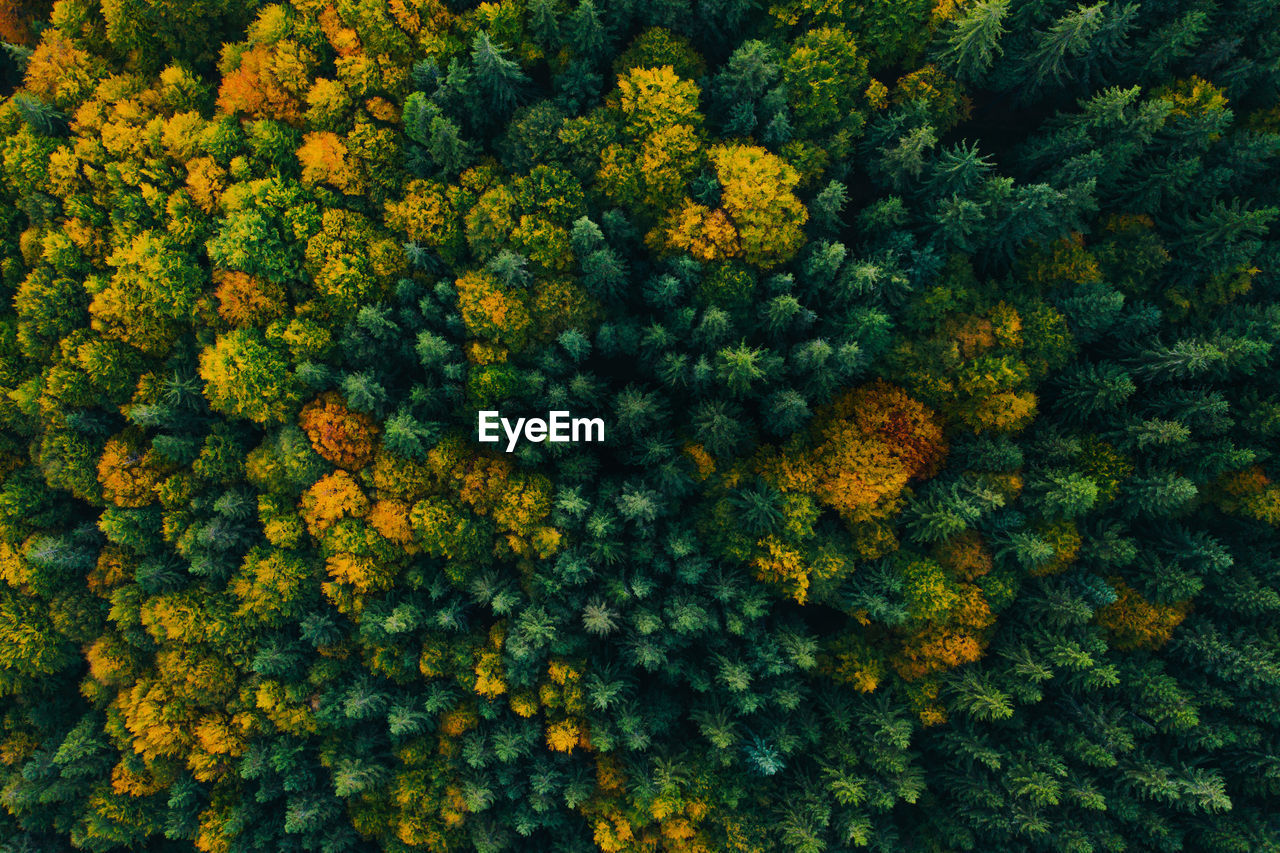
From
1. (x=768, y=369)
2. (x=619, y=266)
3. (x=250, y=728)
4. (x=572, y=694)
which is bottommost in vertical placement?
(x=250, y=728)

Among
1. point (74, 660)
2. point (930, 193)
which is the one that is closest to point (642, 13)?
point (930, 193)

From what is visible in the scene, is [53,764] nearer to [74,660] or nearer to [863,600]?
[74,660]

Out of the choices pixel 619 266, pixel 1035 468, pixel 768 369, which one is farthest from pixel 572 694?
pixel 1035 468

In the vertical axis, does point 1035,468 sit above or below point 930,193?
below

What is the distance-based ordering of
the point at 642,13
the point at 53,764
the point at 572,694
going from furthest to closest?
the point at 53,764
the point at 572,694
the point at 642,13

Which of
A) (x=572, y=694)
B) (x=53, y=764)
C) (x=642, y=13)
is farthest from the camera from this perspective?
(x=53, y=764)

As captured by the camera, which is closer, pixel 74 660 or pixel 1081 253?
pixel 1081 253
